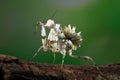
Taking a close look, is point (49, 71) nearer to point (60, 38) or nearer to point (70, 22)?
point (60, 38)

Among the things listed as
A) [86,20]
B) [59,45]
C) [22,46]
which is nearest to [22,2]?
[22,46]

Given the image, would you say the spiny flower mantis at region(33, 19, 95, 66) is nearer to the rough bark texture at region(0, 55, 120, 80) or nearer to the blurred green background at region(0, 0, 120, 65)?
the rough bark texture at region(0, 55, 120, 80)

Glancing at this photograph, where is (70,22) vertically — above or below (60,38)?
above

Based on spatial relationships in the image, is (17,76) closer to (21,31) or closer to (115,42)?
(21,31)

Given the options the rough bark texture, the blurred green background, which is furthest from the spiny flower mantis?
the blurred green background

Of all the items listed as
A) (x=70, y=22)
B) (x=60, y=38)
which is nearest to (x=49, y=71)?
(x=60, y=38)
